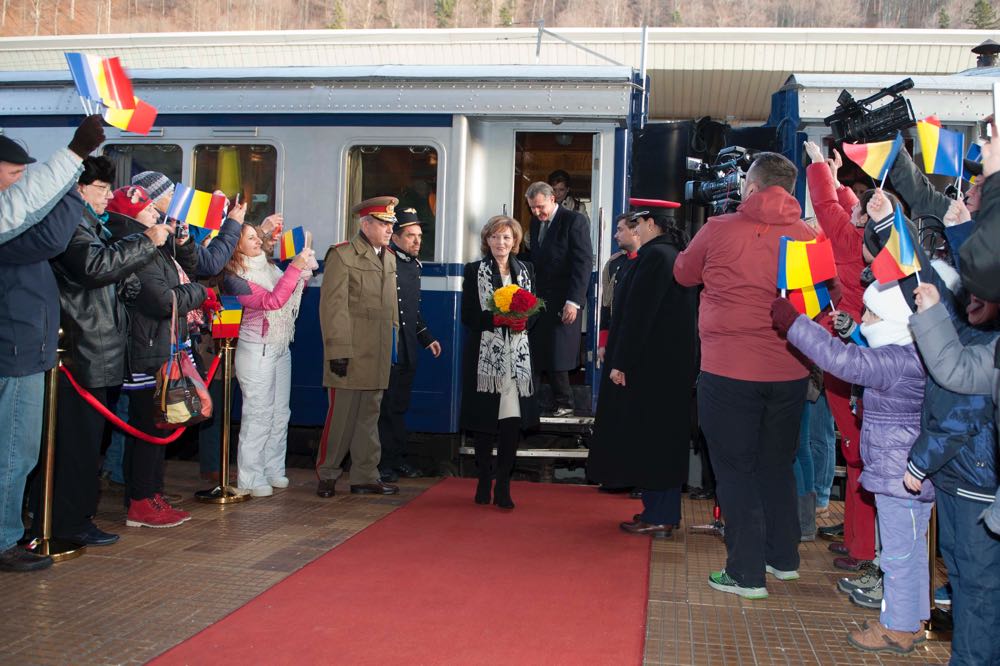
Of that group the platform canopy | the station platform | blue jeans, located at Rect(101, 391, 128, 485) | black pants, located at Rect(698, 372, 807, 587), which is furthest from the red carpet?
the platform canopy

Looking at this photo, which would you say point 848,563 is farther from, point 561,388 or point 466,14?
point 466,14

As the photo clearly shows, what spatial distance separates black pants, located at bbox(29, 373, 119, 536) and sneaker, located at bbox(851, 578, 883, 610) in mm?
4143

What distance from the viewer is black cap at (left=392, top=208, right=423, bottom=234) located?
23.9ft

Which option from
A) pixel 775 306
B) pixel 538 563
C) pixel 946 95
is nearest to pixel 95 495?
pixel 538 563

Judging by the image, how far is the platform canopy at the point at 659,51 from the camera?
1409cm

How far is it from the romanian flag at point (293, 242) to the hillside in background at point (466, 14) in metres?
17.2

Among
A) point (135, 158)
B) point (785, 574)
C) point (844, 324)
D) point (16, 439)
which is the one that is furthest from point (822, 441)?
point (135, 158)

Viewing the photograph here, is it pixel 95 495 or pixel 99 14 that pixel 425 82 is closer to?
pixel 95 495

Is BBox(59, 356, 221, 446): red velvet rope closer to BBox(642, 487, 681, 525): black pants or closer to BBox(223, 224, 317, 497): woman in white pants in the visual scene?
BBox(223, 224, 317, 497): woman in white pants

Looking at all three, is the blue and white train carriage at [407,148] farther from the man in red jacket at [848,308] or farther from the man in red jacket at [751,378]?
the man in red jacket at [751,378]

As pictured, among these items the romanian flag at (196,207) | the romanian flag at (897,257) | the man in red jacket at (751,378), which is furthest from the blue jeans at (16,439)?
the romanian flag at (897,257)

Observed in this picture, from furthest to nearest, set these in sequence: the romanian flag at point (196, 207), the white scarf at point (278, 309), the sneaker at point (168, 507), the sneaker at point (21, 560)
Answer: the white scarf at point (278, 309) → the sneaker at point (168, 507) → the romanian flag at point (196, 207) → the sneaker at point (21, 560)

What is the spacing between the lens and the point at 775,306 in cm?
424

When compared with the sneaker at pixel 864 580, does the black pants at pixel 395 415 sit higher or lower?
higher
